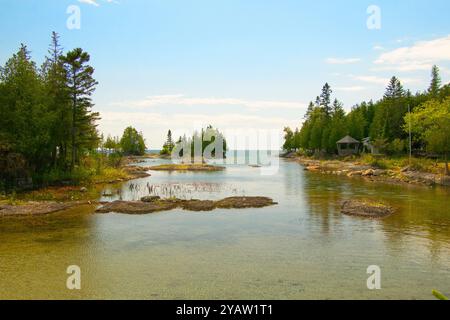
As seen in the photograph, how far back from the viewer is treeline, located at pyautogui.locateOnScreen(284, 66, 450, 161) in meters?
69.4

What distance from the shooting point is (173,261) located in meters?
16.3

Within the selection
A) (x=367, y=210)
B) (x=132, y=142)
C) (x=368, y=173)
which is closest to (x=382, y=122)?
(x=368, y=173)

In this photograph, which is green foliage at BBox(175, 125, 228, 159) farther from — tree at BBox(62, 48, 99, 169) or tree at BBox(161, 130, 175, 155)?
tree at BBox(62, 48, 99, 169)

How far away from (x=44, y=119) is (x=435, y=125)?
51.5m

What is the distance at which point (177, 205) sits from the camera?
102 ft

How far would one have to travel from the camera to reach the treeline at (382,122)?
6944 centimetres

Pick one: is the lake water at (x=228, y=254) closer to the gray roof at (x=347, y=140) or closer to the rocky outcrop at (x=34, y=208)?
the rocky outcrop at (x=34, y=208)

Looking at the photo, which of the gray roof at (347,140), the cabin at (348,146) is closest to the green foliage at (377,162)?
the gray roof at (347,140)

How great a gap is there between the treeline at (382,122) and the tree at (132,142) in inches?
2760

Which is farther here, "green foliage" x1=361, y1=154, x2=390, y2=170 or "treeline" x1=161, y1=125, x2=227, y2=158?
"treeline" x1=161, y1=125, x2=227, y2=158

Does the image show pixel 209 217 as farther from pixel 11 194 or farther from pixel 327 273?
pixel 11 194

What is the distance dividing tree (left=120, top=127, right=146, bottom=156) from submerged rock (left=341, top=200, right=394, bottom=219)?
131 metres

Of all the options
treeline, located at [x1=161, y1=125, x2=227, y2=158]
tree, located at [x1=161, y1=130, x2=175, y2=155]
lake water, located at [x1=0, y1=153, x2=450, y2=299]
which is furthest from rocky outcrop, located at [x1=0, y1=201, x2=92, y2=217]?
tree, located at [x1=161, y1=130, x2=175, y2=155]
